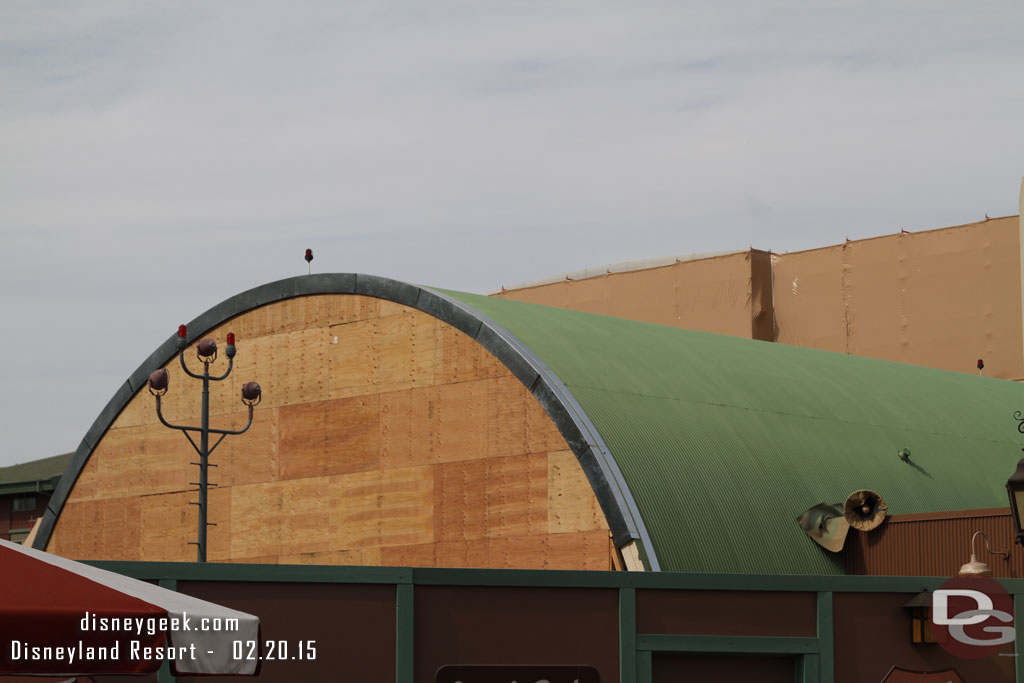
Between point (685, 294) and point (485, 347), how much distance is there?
87.7 ft

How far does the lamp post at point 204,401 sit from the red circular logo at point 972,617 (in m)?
13.6

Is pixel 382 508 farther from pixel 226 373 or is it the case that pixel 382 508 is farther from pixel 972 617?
pixel 972 617

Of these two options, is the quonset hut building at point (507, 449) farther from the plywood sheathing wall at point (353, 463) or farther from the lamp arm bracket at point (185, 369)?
the lamp arm bracket at point (185, 369)

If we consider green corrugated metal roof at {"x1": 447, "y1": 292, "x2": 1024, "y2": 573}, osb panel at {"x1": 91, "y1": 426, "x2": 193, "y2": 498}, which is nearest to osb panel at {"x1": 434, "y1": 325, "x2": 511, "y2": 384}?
green corrugated metal roof at {"x1": 447, "y1": 292, "x2": 1024, "y2": 573}

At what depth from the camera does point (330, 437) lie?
981 inches

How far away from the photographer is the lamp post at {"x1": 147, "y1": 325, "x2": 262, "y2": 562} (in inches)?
1006

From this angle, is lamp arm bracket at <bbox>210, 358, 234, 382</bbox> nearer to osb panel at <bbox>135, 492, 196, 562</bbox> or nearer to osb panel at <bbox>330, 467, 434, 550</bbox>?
osb panel at <bbox>135, 492, 196, 562</bbox>

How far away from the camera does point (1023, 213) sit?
79.3 ft

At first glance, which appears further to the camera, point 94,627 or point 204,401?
point 204,401

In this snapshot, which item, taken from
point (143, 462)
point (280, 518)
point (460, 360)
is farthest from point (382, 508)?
point (143, 462)

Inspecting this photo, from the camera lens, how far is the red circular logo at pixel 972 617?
15195 millimetres

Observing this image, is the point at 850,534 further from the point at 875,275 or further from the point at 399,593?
the point at 875,275

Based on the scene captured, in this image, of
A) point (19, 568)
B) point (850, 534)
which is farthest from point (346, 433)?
point (19, 568)

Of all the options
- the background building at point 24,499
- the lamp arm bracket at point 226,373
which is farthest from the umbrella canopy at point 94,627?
the background building at point 24,499
